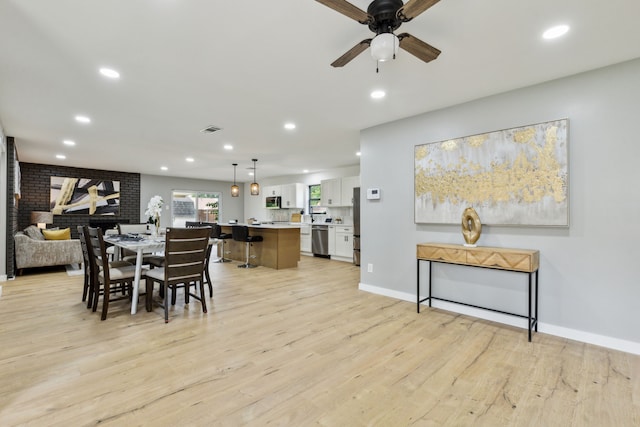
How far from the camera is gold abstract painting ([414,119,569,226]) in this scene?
2.84 metres

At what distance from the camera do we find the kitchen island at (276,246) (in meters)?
6.18

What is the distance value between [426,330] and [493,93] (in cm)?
256

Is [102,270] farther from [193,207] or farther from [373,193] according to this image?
[193,207]

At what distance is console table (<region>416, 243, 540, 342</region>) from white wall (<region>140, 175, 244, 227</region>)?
870cm

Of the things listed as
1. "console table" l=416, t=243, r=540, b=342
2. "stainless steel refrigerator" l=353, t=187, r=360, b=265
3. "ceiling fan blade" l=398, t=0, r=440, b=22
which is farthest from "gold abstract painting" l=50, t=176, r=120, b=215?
"ceiling fan blade" l=398, t=0, r=440, b=22

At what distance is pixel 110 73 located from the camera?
108 inches

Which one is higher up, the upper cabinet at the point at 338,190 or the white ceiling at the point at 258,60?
the white ceiling at the point at 258,60

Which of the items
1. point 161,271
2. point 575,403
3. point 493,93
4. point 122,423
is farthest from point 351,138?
point 122,423

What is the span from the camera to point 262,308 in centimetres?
363

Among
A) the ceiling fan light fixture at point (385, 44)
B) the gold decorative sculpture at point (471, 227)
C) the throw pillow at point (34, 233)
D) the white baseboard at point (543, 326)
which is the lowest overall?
the white baseboard at point (543, 326)

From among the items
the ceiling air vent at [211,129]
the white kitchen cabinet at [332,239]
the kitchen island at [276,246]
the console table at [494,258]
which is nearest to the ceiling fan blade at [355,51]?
the console table at [494,258]

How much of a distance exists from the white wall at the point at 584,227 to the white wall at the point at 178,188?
8.81 m

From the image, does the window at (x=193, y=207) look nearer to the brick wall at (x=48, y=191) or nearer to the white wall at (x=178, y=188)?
the white wall at (x=178, y=188)

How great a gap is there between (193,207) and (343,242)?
5.85m
